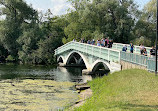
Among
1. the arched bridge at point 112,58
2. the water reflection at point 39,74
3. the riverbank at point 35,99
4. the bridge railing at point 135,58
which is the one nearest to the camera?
the riverbank at point 35,99

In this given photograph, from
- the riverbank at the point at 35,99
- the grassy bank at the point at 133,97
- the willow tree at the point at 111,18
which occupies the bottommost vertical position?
the riverbank at the point at 35,99

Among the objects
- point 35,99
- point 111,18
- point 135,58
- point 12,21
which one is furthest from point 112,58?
point 12,21

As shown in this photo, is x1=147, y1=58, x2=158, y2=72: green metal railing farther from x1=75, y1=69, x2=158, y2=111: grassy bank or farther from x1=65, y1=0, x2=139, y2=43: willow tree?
x1=65, y1=0, x2=139, y2=43: willow tree

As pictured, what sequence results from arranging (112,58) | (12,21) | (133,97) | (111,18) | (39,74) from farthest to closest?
1. (12,21)
2. (111,18)
3. (39,74)
4. (112,58)
5. (133,97)

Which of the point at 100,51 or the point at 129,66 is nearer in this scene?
the point at 129,66

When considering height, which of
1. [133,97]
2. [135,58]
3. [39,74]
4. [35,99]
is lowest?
[35,99]

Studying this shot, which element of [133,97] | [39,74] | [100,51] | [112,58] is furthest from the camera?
[39,74]

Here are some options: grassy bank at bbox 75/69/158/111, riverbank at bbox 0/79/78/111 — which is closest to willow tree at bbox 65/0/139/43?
riverbank at bbox 0/79/78/111

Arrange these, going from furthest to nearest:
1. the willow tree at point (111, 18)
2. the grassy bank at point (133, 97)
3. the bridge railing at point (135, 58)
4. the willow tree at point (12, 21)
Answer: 1. the willow tree at point (12, 21)
2. the willow tree at point (111, 18)
3. the bridge railing at point (135, 58)
4. the grassy bank at point (133, 97)

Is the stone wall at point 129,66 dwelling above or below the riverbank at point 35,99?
above

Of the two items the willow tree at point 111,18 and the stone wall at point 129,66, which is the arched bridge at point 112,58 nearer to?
the stone wall at point 129,66

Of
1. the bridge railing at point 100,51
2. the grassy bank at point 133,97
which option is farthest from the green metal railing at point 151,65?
the bridge railing at point 100,51

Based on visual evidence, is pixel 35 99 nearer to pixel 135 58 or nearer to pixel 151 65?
pixel 151 65

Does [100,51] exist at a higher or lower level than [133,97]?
higher
